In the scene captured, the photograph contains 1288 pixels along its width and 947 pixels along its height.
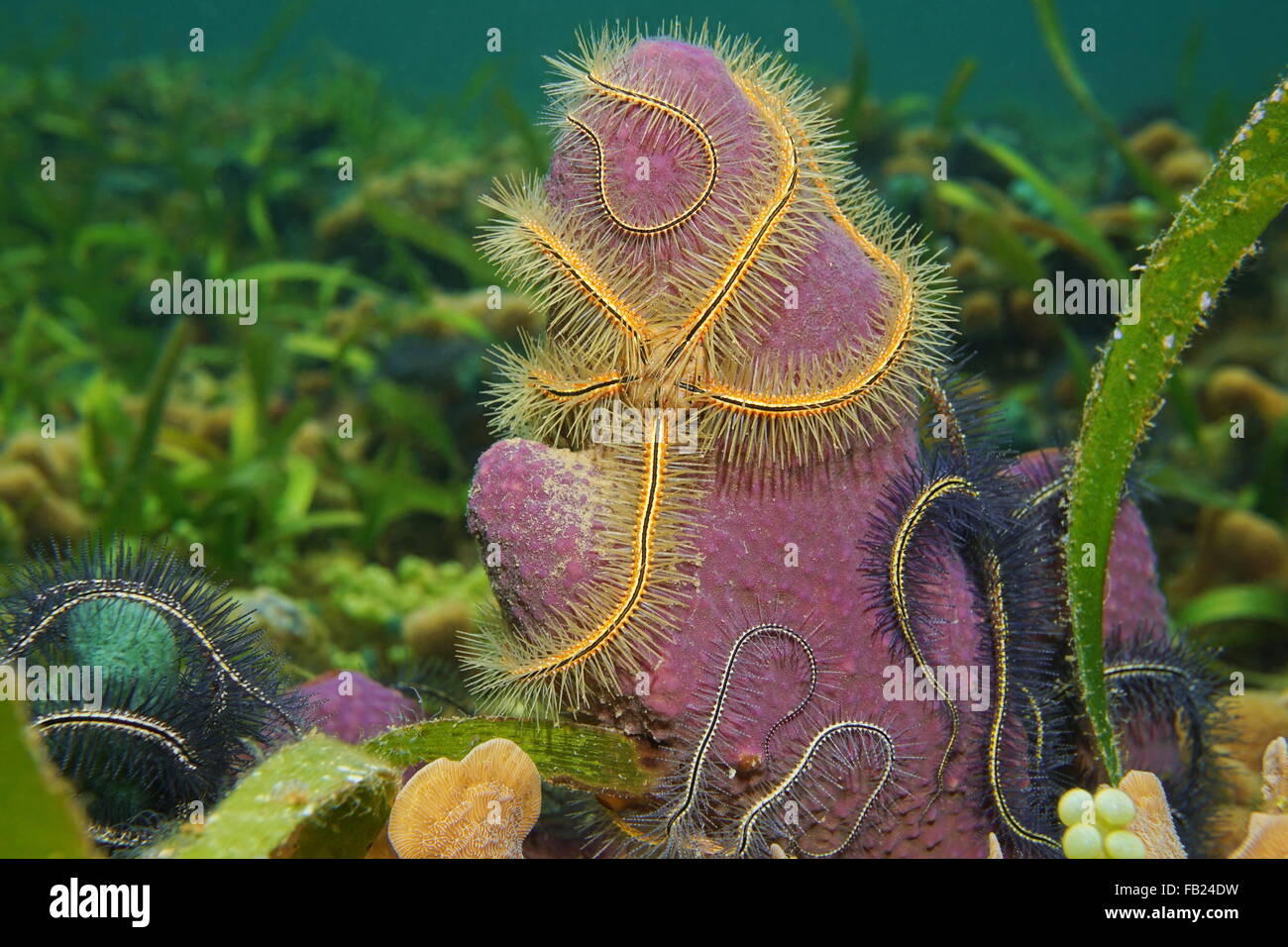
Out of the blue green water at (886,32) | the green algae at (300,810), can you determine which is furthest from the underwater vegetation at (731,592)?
the blue green water at (886,32)

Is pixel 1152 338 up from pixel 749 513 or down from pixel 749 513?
up

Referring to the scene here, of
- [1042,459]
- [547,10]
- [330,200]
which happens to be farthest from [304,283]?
[547,10]

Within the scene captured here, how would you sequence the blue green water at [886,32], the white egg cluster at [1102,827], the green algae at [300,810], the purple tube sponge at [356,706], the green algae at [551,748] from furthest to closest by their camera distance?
1. the blue green water at [886,32]
2. the purple tube sponge at [356,706]
3. the green algae at [551,748]
4. the white egg cluster at [1102,827]
5. the green algae at [300,810]

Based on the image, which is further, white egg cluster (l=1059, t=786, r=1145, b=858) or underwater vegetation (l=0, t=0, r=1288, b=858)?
underwater vegetation (l=0, t=0, r=1288, b=858)

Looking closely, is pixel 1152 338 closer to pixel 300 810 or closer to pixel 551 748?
pixel 551 748

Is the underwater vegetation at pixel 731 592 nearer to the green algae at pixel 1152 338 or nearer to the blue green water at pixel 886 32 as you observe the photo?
the green algae at pixel 1152 338

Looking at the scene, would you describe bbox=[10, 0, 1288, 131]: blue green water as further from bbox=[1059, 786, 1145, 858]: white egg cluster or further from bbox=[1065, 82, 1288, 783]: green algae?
bbox=[1059, 786, 1145, 858]: white egg cluster

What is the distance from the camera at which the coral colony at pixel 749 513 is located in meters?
1.82

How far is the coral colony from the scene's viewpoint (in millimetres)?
1821

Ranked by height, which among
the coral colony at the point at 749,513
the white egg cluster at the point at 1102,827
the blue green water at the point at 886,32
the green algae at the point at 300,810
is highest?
the blue green water at the point at 886,32

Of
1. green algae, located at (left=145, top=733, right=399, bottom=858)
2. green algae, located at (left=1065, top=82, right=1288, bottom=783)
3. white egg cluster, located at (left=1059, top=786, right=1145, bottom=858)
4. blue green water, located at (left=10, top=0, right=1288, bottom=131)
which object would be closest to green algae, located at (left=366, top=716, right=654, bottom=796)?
green algae, located at (left=145, top=733, right=399, bottom=858)

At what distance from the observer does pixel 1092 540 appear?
6.38ft

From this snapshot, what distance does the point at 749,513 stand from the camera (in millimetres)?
1891

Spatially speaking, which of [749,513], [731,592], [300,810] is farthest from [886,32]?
[300,810]
